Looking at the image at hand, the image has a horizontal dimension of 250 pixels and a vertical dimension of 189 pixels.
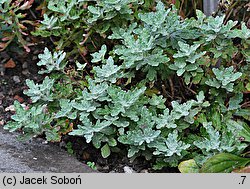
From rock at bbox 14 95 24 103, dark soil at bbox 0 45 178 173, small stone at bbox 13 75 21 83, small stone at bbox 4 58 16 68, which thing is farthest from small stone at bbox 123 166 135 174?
small stone at bbox 4 58 16 68

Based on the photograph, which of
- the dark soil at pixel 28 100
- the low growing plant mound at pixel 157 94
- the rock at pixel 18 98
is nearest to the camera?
the low growing plant mound at pixel 157 94

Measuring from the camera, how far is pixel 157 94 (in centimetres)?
340

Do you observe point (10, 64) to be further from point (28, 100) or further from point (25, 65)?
point (28, 100)

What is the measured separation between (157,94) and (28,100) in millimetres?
792

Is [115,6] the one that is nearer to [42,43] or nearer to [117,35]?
[117,35]

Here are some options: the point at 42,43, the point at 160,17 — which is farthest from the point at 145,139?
the point at 42,43

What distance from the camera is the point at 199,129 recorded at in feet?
11.0

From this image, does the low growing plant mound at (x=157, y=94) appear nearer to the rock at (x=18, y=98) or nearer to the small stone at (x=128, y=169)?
the small stone at (x=128, y=169)

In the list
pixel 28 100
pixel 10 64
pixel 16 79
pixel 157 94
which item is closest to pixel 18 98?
pixel 28 100

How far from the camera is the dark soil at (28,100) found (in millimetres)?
3268

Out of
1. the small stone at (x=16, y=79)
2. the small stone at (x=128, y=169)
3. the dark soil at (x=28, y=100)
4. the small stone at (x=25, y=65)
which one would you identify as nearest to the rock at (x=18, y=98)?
the dark soil at (x=28, y=100)

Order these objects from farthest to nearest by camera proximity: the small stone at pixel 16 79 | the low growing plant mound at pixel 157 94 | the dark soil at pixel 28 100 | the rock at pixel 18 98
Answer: the small stone at pixel 16 79 → the rock at pixel 18 98 → the dark soil at pixel 28 100 → the low growing plant mound at pixel 157 94

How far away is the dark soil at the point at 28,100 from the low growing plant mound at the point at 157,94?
7cm

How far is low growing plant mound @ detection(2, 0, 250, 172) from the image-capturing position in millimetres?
3105
